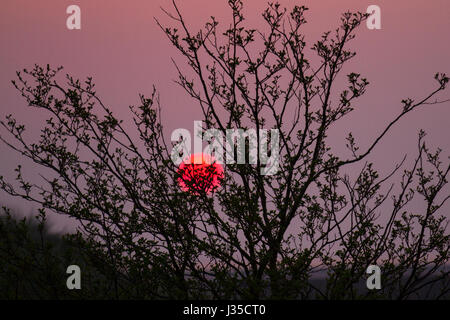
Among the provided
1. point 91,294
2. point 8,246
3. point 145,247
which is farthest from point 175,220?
point 8,246

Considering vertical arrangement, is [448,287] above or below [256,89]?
below

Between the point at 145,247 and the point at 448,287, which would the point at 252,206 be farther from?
the point at 448,287

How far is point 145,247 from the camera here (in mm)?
8430

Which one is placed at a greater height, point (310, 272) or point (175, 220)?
point (175, 220)

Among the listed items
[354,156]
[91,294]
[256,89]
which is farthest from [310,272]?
[91,294]
